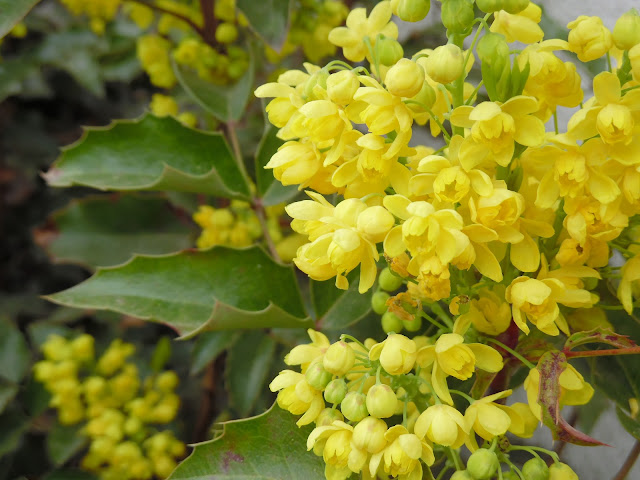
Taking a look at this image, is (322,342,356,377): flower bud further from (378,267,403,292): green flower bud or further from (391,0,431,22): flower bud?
(391,0,431,22): flower bud

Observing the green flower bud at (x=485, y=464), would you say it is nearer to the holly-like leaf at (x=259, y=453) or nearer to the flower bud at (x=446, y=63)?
the holly-like leaf at (x=259, y=453)

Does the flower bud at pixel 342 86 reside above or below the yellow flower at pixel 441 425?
above

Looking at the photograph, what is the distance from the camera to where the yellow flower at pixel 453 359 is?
0.56m

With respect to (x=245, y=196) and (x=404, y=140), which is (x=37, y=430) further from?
(x=404, y=140)

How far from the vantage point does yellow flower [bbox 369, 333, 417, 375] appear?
55 centimetres

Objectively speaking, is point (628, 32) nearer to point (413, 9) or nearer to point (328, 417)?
point (413, 9)

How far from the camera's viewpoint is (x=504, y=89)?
0.56 m

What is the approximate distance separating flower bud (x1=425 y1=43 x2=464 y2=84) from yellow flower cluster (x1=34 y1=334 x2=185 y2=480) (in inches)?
32.3

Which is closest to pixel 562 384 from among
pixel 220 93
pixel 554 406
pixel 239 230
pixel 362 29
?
pixel 554 406

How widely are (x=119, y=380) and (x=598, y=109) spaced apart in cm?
93

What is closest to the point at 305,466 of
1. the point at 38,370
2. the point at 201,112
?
the point at 38,370

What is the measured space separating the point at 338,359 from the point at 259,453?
0.54 ft

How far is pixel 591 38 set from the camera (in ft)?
1.91

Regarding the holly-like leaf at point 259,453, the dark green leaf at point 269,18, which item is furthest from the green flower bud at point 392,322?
the dark green leaf at point 269,18
